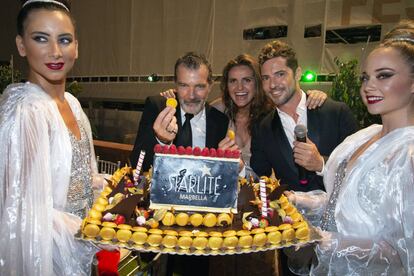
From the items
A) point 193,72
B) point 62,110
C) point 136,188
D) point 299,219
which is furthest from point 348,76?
point 62,110

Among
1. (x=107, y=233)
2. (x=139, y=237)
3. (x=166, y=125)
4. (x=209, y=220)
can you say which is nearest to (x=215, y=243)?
(x=209, y=220)

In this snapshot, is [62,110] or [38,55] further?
[62,110]

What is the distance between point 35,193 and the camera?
1.44 meters

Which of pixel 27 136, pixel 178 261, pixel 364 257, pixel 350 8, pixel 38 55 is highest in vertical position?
pixel 350 8

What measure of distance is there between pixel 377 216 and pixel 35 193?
1.38 meters

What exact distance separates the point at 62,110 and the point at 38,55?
0.30m

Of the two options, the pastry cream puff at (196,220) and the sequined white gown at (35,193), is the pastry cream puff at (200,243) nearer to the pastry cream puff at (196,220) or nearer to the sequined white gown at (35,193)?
the pastry cream puff at (196,220)

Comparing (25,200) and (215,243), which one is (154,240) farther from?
(25,200)

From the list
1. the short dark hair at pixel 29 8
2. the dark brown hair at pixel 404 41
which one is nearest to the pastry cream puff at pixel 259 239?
the dark brown hair at pixel 404 41

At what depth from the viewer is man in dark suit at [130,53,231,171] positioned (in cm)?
253

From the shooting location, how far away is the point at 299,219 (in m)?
1.77

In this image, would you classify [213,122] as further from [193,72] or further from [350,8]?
[350,8]

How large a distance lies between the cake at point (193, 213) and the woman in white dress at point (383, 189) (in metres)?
0.17

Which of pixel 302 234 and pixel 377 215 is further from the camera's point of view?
pixel 302 234
